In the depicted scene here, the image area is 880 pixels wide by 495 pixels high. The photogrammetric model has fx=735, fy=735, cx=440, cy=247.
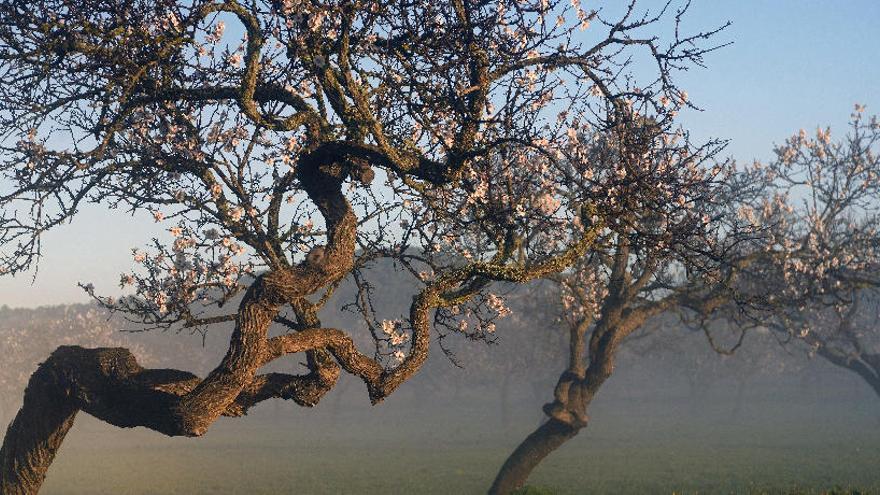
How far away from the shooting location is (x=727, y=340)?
8456 centimetres

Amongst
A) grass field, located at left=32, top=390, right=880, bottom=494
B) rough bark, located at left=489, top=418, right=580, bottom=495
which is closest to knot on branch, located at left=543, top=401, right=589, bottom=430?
rough bark, located at left=489, top=418, right=580, bottom=495

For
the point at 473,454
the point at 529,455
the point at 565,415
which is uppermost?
the point at 565,415

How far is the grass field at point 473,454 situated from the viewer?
3906 centimetres

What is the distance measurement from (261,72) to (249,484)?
34081 mm

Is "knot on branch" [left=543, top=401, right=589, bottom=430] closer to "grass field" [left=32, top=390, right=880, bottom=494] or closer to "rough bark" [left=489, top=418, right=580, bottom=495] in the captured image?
"rough bark" [left=489, top=418, right=580, bottom=495]

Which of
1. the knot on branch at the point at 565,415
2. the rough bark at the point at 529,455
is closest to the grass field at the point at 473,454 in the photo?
the rough bark at the point at 529,455

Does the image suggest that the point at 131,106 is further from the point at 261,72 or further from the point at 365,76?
the point at 365,76

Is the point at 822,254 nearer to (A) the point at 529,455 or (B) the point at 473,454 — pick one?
(A) the point at 529,455

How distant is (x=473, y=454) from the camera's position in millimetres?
54312

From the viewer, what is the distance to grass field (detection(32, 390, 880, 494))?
128ft

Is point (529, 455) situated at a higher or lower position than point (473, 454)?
higher

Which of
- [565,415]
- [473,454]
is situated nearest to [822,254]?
[565,415]

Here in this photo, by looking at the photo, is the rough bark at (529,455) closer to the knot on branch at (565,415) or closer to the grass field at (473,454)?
the knot on branch at (565,415)

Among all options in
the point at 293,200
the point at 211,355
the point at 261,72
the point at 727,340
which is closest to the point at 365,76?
the point at 261,72
